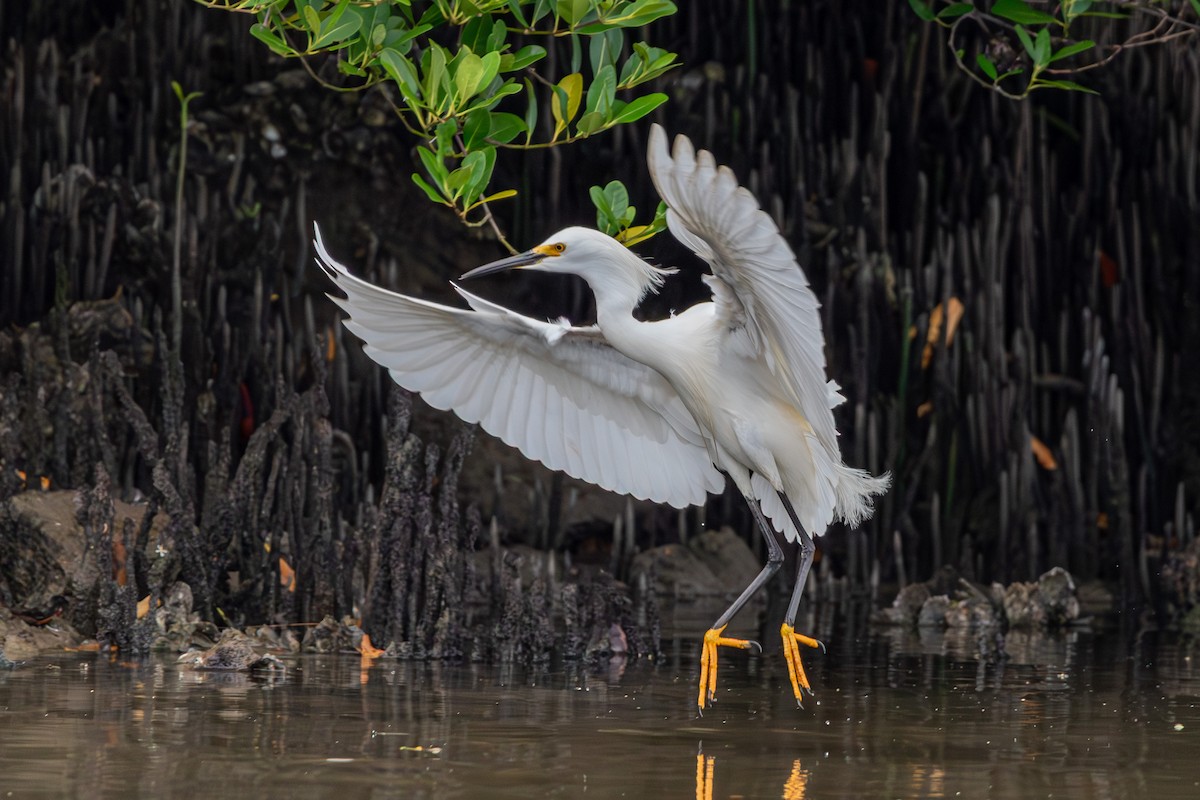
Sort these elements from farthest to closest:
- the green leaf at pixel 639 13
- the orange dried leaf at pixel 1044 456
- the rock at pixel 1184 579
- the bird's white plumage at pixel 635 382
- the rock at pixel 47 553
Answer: the orange dried leaf at pixel 1044 456, the rock at pixel 1184 579, the rock at pixel 47 553, the bird's white plumage at pixel 635 382, the green leaf at pixel 639 13

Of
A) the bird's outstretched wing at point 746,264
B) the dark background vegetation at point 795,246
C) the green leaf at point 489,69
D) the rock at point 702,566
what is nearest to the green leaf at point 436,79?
the green leaf at point 489,69

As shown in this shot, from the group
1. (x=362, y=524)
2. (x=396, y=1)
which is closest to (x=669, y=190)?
(x=396, y=1)

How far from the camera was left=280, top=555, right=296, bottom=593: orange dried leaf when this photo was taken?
6.89 meters

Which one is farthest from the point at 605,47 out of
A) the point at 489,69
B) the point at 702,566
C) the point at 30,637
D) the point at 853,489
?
the point at 702,566

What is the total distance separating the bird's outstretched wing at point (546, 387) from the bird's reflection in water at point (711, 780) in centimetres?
196

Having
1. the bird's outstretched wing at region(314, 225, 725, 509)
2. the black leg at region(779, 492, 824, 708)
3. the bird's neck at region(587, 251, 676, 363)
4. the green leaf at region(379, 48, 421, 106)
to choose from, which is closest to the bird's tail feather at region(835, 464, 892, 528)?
A: the black leg at region(779, 492, 824, 708)

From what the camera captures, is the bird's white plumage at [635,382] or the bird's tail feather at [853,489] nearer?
the bird's white plumage at [635,382]

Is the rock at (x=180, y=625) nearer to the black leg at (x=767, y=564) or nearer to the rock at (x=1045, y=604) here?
the black leg at (x=767, y=564)

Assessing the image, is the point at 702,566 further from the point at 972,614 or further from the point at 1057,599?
the point at 1057,599

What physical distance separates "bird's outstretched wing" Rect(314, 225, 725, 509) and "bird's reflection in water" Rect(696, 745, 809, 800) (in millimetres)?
1959

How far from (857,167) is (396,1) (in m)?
5.01

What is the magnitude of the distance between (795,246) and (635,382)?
3.46 meters

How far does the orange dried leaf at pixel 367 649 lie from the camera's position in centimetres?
640

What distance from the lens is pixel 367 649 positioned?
642 cm
